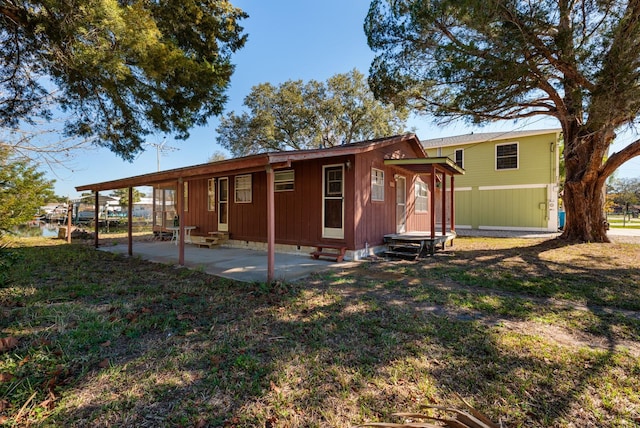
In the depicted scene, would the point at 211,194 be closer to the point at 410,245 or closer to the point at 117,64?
the point at 117,64

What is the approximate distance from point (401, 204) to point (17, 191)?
10.2 meters

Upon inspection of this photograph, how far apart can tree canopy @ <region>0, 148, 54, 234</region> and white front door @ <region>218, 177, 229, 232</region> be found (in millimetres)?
4559

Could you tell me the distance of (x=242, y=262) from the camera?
7.04m

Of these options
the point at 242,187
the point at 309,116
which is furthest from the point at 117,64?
the point at 309,116

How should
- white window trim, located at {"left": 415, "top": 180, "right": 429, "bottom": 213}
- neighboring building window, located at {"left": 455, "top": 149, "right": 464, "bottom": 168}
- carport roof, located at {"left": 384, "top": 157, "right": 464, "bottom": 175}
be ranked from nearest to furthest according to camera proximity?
carport roof, located at {"left": 384, "top": 157, "right": 464, "bottom": 175}, white window trim, located at {"left": 415, "top": 180, "right": 429, "bottom": 213}, neighboring building window, located at {"left": 455, "top": 149, "right": 464, "bottom": 168}

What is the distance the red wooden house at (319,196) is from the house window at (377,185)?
2 centimetres

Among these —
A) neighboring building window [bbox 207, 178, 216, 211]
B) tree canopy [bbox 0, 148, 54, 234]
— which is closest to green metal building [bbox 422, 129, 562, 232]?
neighboring building window [bbox 207, 178, 216, 211]

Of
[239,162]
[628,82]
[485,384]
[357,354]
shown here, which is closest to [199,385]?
[357,354]

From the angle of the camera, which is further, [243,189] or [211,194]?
[211,194]

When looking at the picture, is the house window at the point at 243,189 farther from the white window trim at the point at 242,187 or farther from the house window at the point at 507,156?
the house window at the point at 507,156

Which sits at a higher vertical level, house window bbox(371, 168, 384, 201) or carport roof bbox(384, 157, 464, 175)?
carport roof bbox(384, 157, 464, 175)

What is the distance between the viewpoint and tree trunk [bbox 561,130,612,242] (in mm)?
9289

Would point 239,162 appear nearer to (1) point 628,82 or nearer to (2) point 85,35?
(2) point 85,35

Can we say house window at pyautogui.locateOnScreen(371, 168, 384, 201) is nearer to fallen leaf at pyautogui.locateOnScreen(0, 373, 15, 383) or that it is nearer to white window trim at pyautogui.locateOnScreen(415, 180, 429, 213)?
white window trim at pyautogui.locateOnScreen(415, 180, 429, 213)
